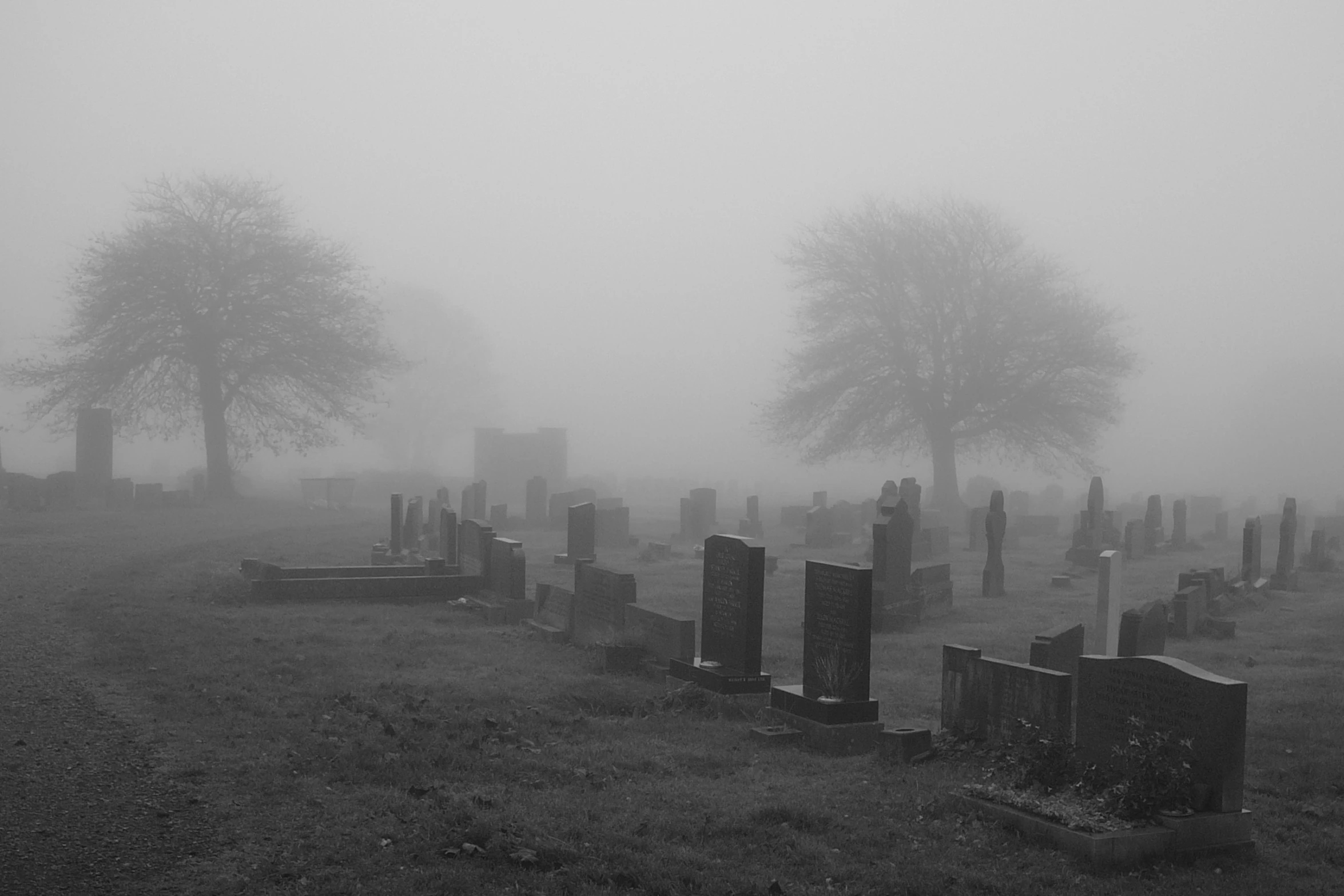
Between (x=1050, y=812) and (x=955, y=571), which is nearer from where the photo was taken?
(x=1050, y=812)

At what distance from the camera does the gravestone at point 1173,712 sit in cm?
598

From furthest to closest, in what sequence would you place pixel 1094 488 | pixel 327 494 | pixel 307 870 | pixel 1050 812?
pixel 327 494 → pixel 1094 488 → pixel 1050 812 → pixel 307 870

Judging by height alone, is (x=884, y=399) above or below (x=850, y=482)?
above

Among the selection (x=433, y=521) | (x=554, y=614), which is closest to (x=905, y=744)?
(x=554, y=614)

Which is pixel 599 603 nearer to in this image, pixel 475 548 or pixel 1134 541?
pixel 475 548

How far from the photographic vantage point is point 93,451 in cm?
3081

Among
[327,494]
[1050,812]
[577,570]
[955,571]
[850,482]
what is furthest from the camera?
[850,482]

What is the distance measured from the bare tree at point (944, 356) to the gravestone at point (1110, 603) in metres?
23.6

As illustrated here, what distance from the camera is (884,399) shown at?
3559 cm

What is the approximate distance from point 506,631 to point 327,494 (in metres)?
23.4

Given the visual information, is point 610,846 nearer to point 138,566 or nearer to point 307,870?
point 307,870

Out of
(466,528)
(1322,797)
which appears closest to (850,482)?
(466,528)

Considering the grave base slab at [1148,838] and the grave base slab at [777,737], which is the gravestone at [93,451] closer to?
the grave base slab at [777,737]

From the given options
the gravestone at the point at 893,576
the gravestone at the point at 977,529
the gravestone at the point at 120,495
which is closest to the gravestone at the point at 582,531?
the gravestone at the point at 893,576
